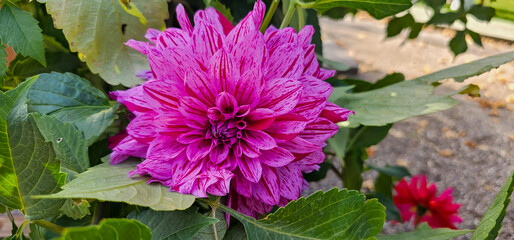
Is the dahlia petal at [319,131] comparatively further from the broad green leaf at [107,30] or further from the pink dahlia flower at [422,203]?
the pink dahlia flower at [422,203]

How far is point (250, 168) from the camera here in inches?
10.6

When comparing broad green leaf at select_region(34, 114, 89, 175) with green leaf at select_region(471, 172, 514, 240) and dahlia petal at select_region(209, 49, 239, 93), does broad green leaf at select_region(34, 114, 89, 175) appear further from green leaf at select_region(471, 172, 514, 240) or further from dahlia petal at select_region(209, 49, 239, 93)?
green leaf at select_region(471, 172, 514, 240)

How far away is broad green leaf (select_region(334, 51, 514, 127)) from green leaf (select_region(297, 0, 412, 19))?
78 mm

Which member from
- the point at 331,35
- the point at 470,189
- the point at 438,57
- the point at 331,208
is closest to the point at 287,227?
→ the point at 331,208

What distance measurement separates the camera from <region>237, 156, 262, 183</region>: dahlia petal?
0.27 m

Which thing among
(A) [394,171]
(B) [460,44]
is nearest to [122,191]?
(B) [460,44]

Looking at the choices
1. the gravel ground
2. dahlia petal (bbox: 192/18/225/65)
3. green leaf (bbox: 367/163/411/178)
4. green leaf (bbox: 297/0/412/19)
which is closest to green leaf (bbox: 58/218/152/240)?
dahlia petal (bbox: 192/18/225/65)

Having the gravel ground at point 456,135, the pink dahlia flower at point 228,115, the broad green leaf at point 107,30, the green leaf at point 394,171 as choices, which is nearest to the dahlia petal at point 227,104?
the pink dahlia flower at point 228,115

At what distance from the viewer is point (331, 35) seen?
8.94ft

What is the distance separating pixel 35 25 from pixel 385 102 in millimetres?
277

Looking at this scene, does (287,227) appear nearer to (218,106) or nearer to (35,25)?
(218,106)

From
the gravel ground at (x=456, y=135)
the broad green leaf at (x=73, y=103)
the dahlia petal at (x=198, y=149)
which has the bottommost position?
the gravel ground at (x=456, y=135)

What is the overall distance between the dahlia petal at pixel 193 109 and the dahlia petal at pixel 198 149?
0.01m

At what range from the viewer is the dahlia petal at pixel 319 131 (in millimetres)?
281
